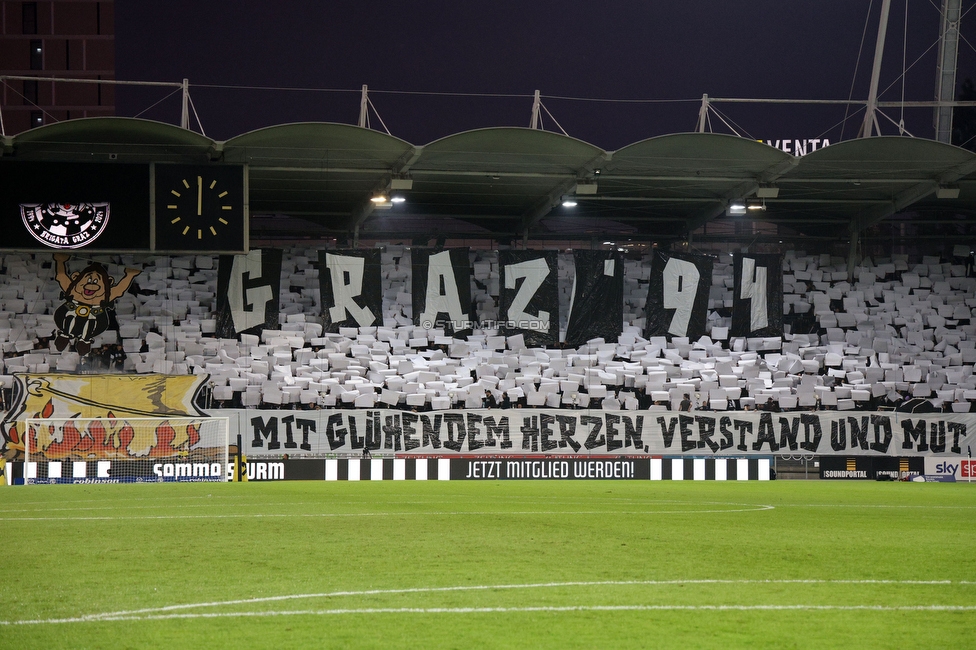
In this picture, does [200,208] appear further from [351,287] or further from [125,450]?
[351,287]

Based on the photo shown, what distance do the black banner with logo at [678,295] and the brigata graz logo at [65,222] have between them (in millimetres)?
16141

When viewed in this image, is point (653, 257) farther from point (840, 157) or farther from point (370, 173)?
point (370, 173)

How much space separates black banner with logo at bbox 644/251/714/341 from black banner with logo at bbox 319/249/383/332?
27.3 feet

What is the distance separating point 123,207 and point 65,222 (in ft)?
4.32

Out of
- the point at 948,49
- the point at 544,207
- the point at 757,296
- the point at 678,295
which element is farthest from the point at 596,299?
the point at 948,49

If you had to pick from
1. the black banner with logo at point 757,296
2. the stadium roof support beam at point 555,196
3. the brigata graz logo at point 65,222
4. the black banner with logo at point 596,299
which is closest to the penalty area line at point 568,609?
the brigata graz logo at point 65,222

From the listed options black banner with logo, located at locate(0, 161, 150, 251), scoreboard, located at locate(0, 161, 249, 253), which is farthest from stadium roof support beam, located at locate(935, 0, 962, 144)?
black banner with logo, located at locate(0, 161, 150, 251)

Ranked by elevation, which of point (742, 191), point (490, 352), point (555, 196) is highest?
point (742, 191)

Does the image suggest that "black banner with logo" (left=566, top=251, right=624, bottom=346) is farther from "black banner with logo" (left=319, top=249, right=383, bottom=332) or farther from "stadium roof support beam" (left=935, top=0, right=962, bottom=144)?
"stadium roof support beam" (left=935, top=0, right=962, bottom=144)

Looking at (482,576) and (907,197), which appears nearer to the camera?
(482,576)

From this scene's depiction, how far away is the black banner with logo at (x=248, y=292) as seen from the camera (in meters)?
30.2

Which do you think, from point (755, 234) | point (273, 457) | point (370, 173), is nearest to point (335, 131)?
point (370, 173)

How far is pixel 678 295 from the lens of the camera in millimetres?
32375

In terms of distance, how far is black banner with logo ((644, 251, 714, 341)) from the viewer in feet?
105
